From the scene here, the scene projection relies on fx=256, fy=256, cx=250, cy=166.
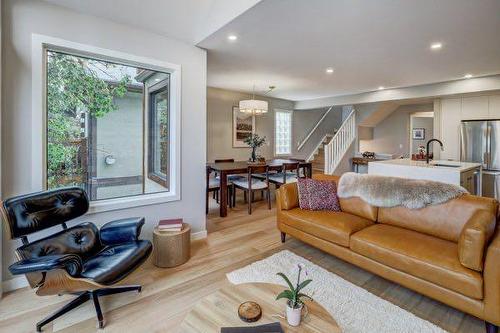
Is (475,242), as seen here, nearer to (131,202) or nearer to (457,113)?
(131,202)

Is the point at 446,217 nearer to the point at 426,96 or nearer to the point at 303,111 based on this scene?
the point at 426,96

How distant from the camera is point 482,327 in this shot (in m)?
1.84

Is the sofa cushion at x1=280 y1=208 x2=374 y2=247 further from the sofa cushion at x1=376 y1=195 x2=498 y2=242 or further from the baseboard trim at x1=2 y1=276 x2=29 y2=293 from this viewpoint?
the baseboard trim at x1=2 y1=276 x2=29 y2=293

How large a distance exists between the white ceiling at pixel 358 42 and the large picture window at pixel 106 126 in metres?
1.02

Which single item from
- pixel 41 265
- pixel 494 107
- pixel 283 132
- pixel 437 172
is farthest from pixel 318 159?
pixel 41 265

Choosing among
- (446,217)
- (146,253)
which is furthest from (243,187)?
(446,217)

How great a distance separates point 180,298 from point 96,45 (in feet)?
8.40

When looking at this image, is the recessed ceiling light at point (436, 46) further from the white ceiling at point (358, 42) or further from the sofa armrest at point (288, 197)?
the sofa armrest at point (288, 197)

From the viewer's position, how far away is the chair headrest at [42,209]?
1.89 metres

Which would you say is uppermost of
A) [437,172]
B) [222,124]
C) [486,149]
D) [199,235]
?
[222,124]

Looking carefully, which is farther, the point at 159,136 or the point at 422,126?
the point at 422,126

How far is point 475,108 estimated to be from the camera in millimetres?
5406

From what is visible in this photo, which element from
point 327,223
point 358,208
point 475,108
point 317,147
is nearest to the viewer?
point 327,223

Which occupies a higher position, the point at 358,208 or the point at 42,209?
the point at 42,209
